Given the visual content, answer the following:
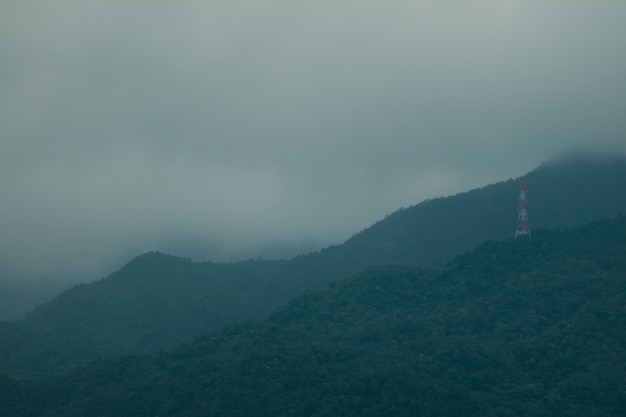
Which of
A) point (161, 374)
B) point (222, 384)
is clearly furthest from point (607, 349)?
point (161, 374)

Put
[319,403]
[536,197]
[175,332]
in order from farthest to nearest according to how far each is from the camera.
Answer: [536,197] < [175,332] < [319,403]

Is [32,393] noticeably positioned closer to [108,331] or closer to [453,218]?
[108,331]

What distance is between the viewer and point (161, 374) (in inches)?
2557

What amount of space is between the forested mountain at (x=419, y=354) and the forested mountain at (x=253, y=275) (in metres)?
12.9

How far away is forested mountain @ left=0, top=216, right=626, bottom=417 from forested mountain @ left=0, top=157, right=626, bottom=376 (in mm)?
12887

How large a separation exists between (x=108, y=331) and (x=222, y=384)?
87.0ft

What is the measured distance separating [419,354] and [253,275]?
3480 centimetres

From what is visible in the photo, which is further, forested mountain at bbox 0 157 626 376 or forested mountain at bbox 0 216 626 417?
forested mountain at bbox 0 157 626 376

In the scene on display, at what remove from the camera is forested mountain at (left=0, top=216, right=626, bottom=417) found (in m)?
58.0

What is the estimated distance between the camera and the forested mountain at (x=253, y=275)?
84.9 m

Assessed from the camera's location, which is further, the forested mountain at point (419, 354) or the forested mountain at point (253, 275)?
the forested mountain at point (253, 275)

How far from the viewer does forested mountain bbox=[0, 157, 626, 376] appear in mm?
84875

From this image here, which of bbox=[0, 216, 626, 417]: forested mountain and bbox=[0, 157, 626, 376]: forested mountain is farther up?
bbox=[0, 157, 626, 376]: forested mountain

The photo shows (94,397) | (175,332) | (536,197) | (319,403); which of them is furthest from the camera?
→ (536,197)
